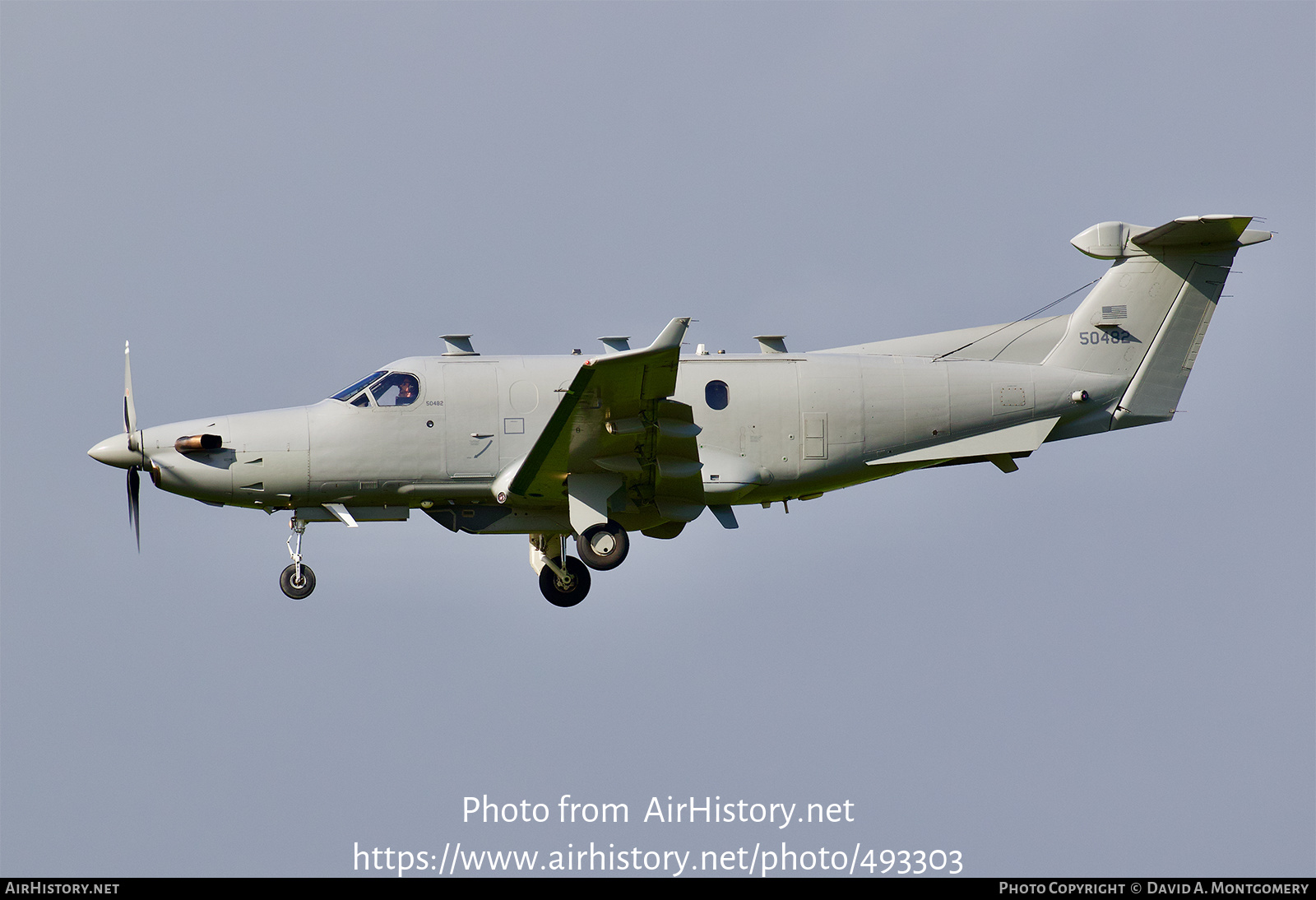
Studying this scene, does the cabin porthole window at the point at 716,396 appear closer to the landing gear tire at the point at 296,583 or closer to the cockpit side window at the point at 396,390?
the cockpit side window at the point at 396,390

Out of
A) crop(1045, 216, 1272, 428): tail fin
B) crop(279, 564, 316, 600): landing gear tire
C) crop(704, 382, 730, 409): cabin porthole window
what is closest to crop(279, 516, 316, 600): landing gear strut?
crop(279, 564, 316, 600): landing gear tire

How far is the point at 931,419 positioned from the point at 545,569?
699 centimetres

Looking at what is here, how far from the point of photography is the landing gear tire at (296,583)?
24859mm

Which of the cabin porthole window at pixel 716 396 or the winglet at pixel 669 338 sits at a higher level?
the winglet at pixel 669 338

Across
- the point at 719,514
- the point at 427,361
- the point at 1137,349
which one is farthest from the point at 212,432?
the point at 1137,349

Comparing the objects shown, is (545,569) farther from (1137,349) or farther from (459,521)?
(1137,349)

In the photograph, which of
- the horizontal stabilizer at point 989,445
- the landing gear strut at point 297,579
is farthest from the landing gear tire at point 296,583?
the horizontal stabilizer at point 989,445

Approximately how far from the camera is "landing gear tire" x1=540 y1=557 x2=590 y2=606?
88.4ft

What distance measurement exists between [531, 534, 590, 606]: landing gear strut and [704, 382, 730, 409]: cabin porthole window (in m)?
3.82

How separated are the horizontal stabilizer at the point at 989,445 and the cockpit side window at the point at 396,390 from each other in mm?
7408

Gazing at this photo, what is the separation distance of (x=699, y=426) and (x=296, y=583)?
6790mm

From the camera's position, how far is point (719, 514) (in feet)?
84.0

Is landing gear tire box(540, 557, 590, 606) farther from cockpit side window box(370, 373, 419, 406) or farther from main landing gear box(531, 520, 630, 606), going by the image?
cockpit side window box(370, 373, 419, 406)

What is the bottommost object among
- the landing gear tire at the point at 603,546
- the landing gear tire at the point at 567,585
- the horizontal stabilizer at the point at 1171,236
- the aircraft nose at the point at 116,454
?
the landing gear tire at the point at 567,585
